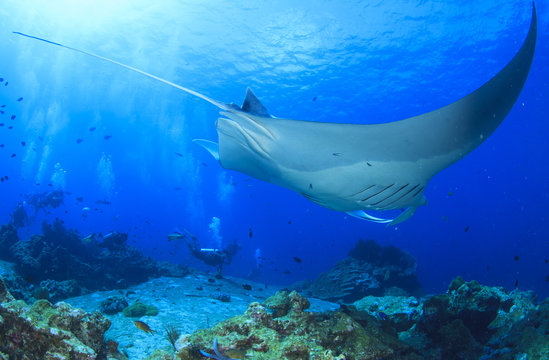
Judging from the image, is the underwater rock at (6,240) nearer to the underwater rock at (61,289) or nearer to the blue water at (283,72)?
the underwater rock at (61,289)

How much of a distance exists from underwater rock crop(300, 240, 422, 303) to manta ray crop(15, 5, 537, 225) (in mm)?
8643

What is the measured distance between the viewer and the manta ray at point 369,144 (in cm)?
231

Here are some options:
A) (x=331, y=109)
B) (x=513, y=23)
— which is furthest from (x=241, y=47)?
(x=513, y=23)

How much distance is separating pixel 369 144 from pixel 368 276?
33.3 ft

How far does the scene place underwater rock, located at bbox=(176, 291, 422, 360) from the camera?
2.07 m

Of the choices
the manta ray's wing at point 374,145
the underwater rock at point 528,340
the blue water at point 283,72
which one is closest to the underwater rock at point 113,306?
the manta ray's wing at point 374,145

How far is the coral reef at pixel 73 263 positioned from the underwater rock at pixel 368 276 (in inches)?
242

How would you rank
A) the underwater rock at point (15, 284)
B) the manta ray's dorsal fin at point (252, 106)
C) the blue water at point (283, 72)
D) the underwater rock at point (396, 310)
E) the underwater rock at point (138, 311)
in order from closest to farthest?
the manta ray's dorsal fin at point (252, 106)
the underwater rock at point (396, 310)
the underwater rock at point (138, 311)
the underwater rock at point (15, 284)
the blue water at point (283, 72)

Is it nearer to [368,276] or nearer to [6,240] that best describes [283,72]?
[368,276]

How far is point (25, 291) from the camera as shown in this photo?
7102 millimetres

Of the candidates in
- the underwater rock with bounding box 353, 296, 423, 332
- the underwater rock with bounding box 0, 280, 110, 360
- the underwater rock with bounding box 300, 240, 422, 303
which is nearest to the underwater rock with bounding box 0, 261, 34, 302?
the underwater rock with bounding box 0, 280, 110, 360

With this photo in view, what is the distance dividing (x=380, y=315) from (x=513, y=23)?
19525 mm

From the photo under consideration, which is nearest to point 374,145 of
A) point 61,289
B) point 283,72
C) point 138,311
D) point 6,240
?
point 138,311

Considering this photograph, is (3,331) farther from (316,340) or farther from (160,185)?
(160,185)
